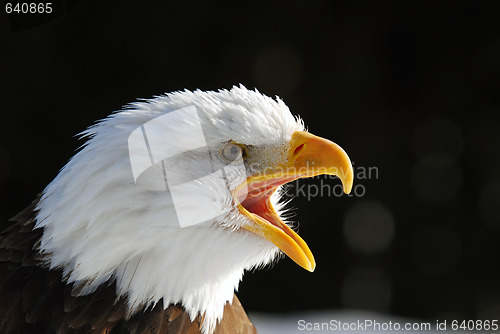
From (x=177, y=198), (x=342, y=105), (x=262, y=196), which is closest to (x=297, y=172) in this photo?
(x=262, y=196)

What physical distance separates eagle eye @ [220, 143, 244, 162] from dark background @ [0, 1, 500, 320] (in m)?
2.02

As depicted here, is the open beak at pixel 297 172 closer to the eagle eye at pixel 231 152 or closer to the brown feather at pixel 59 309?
the eagle eye at pixel 231 152

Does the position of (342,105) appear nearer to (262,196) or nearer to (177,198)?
(262,196)

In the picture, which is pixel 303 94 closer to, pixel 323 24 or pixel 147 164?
pixel 323 24

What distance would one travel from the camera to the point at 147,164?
144cm

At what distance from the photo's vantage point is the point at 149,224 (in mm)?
1428

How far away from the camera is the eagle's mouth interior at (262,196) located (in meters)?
1.62

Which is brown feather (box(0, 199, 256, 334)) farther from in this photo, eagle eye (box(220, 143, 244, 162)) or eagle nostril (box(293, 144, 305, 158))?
eagle nostril (box(293, 144, 305, 158))

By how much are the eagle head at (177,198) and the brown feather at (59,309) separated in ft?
0.09

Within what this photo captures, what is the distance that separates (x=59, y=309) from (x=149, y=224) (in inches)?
14.1

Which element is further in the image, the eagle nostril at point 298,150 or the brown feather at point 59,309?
the eagle nostril at point 298,150

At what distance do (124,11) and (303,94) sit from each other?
1.28 meters

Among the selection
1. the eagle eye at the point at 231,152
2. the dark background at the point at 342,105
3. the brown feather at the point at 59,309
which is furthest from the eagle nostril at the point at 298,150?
the dark background at the point at 342,105

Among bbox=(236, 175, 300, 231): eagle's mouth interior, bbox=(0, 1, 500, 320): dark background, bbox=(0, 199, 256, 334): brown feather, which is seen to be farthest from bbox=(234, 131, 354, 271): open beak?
bbox=(0, 1, 500, 320): dark background
